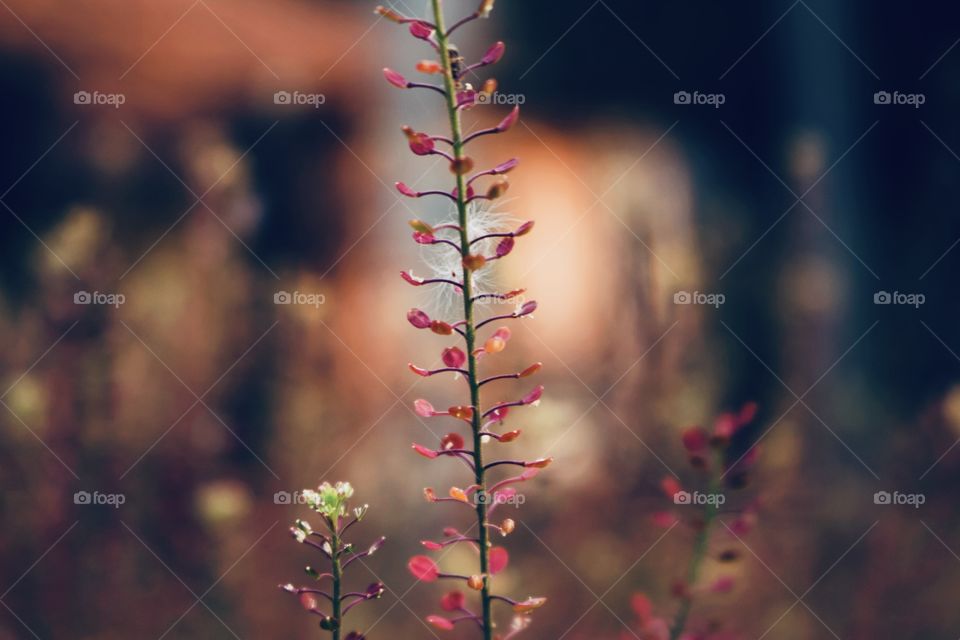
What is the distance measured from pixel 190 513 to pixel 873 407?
105 centimetres

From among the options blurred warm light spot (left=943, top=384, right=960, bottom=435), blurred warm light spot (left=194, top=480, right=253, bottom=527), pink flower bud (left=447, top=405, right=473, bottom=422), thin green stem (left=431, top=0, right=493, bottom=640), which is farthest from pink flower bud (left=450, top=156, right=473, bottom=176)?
blurred warm light spot (left=943, top=384, right=960, bottom=435)

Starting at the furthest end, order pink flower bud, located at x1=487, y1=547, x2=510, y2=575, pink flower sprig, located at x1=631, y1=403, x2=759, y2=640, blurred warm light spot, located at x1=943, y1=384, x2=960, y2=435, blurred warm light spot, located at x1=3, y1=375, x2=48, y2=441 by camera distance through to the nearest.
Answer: blurred warm light spot, located at x1=943, y1=384, x2=960, y2=435 → blurred warm light spot, located at x1=3, y1=375, x2=48, y2=441 → pink flower bud, located at x1=487, y1=547, x2=510, y2=575 → pink flower sprig, located at x1=631, y1=403, x2=759, y2=640

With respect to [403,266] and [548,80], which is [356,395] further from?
[548,80]

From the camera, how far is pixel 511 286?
1.14 meters

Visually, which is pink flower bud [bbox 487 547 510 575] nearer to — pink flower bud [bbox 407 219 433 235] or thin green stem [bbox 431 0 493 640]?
thin green stem [bbox 431 0 493 640]

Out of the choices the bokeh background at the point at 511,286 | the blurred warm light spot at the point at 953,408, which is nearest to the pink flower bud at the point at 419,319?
the bokeh background at the point at 511,286

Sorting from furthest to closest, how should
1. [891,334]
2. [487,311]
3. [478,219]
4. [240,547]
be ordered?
[891,334], [240,547], [487,311], [478,219]

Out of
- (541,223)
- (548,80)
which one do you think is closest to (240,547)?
(541,223)

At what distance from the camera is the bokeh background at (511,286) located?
41.8 inches

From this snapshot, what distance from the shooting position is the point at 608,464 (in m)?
1.17

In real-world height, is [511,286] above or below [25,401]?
above

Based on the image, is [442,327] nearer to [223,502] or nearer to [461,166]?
[461,166]

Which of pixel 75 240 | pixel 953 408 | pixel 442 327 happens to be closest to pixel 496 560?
pixel 442 327

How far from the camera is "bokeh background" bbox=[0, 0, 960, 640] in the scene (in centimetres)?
106
